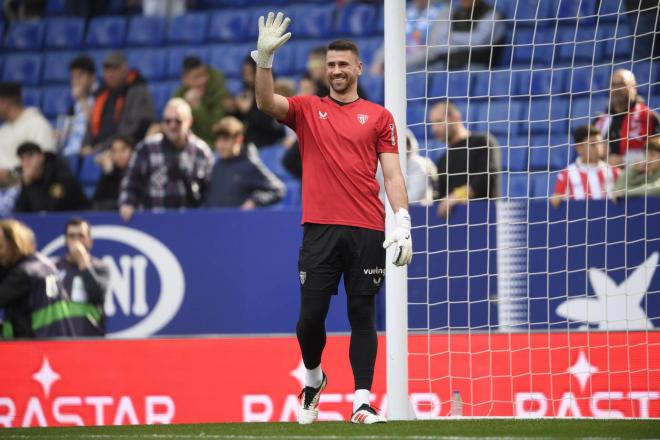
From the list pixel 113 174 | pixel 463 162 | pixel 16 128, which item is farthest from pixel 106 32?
pixel 463 162

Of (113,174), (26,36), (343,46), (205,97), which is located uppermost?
(26,36)

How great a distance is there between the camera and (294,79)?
1320cm

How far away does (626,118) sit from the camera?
7.65 metres

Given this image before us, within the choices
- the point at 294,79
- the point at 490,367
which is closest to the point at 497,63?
the point at 294,79

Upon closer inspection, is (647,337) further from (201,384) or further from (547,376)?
(201,384)

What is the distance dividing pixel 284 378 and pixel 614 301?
7.18 ft

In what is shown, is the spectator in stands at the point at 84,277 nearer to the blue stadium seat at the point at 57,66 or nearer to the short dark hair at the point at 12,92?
Answer: the short dark hair at the point at 12,92

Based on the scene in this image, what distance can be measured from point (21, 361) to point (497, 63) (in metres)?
5.69

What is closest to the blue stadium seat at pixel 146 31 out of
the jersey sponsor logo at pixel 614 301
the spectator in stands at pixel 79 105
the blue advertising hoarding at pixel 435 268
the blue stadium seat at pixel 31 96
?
the blue stadium seat at pixel 31 96

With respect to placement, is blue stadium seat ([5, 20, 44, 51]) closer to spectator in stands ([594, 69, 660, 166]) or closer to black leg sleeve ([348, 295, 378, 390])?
spectator in stands ([594, 69, 660, 166])

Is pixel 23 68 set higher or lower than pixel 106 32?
lower

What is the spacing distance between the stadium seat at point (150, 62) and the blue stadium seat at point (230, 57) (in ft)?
1.96

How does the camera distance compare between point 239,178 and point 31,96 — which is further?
point 31,96

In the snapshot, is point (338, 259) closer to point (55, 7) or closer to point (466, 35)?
point (466, 35)
